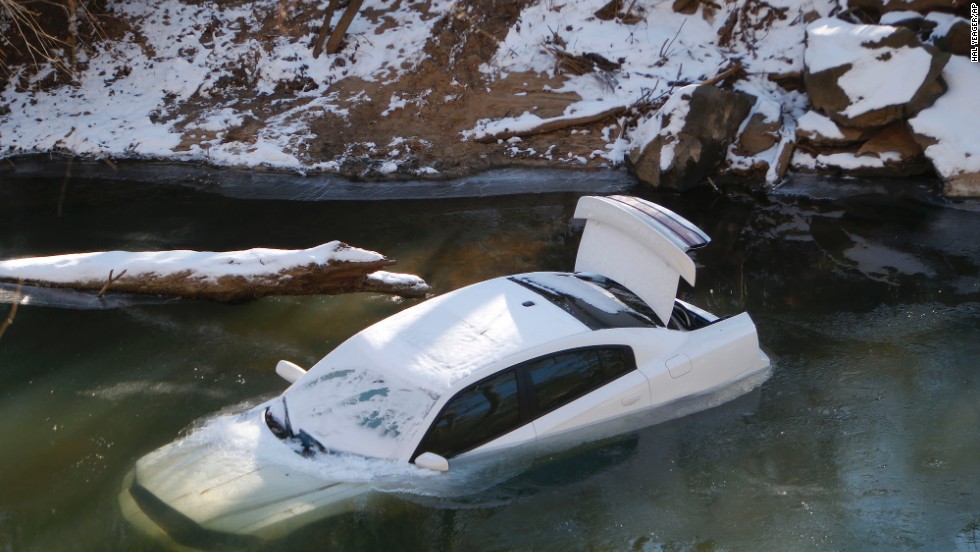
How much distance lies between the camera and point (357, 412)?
19.1 feet

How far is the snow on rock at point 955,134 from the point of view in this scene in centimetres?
1134

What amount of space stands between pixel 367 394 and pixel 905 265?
6.90 m

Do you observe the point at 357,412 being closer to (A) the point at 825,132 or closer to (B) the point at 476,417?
(B) the point at 476,417

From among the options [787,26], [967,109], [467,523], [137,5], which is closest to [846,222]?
[967,109]

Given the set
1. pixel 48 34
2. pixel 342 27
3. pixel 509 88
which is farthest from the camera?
pixel 48 34

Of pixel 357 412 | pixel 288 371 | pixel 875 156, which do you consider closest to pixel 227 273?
pixel 288 371

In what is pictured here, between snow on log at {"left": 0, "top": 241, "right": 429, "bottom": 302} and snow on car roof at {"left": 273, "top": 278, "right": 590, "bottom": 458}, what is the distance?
254 cm

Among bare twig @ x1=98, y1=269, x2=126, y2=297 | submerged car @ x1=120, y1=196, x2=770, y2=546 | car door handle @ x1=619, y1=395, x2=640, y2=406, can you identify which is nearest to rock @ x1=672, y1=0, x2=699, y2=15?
submerged car @ x1=120, y1=196, x2=770, y2=546

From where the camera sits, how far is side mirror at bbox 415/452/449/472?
5.42 m

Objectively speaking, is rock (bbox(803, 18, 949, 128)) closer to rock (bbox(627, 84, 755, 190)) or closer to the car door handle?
rock (bbox(627, 84, 755, 190))

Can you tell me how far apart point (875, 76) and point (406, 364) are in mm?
9211

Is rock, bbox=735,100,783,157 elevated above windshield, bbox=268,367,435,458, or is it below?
below

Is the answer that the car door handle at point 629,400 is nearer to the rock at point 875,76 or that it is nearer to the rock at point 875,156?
the rock at point 875,156

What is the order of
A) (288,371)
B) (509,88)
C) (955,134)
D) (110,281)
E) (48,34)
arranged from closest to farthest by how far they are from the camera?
1. (288,371)
2. (110,281)
3. (955,134)
4. (509,88)
5. (48,34)
